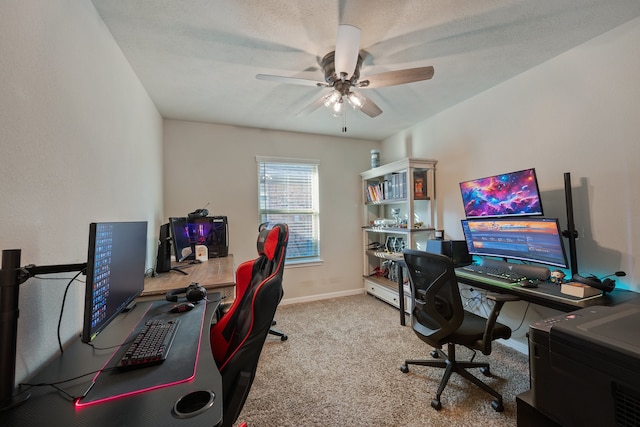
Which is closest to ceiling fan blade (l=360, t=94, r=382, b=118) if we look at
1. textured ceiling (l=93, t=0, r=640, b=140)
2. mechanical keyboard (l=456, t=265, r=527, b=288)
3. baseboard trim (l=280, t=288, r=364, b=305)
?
textured ceiling (l=93, t=0, r=640, b=140)

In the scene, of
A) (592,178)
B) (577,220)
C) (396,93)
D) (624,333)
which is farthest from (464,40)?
(624,333)

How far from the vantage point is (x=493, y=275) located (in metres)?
2.09

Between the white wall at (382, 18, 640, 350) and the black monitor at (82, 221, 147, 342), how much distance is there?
106 inches

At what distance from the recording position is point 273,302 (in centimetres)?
99

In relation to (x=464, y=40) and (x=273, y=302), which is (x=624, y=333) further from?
(x=464, y=40)

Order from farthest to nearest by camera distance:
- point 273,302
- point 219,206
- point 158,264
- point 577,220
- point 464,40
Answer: point 219,206 < point 158,264 < point 577,220 < point 464,40 < point 273,302

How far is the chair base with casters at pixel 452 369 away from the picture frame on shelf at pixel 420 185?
1734 millimetres

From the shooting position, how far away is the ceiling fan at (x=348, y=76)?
4.70ft

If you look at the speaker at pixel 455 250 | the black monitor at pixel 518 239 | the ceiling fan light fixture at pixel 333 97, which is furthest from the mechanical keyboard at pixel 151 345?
the black monitor at pixel 518 239

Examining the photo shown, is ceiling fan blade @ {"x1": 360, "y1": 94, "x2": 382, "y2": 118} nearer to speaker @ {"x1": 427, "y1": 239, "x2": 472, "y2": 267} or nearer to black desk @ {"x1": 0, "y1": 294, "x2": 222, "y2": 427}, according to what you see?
speaker @ {"x1": 427, "y1": 239, "x2": 472, "y2": 267}

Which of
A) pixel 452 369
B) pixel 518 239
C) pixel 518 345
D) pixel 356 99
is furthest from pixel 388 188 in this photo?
pixel 452 369

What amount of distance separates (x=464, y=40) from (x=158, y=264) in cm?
294

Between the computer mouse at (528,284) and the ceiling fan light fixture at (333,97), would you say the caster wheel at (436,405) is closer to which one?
the computer mouse at (528,284)

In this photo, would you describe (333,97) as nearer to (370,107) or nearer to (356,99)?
(356,99)
